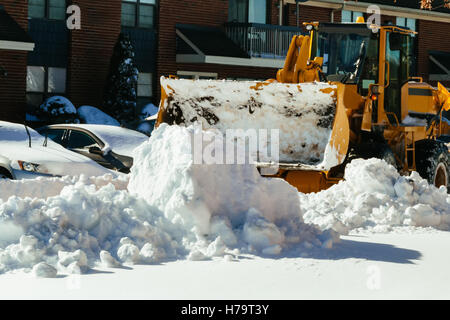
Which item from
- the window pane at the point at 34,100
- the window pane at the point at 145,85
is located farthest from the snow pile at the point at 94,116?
the window pane at the point at 145,85

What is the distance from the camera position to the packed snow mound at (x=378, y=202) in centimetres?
1013

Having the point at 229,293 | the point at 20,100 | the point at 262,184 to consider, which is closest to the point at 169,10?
the point at 20,100

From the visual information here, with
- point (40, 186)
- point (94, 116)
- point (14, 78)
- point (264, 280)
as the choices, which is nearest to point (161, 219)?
point (264, 280)

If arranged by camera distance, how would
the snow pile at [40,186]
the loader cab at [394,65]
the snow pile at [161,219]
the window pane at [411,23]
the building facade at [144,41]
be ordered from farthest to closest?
the window pane at [411,23] < the building facade at [144,41] < the loader cab at [394,65] < the snow pile at [40,186] < the snow pile at [161,219]

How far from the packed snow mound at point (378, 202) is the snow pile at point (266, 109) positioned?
100cm

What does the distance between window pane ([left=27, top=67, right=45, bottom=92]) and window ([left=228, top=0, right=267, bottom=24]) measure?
25.8 feet

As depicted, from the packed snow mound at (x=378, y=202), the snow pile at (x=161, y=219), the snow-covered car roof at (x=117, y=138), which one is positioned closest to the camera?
the snow pile at (x=161, y=219)

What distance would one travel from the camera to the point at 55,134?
47.4 feet

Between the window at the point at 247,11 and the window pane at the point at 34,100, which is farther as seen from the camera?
the window at the point at 247,11

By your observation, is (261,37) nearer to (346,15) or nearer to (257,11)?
(257,11)

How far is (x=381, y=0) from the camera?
3491 cm

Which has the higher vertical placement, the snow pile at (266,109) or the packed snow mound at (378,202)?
the snow pile at (266,109)

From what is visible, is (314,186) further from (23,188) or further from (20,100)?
(20,100)

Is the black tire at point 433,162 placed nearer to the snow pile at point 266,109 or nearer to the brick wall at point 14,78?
the snow pile at point 266,109
